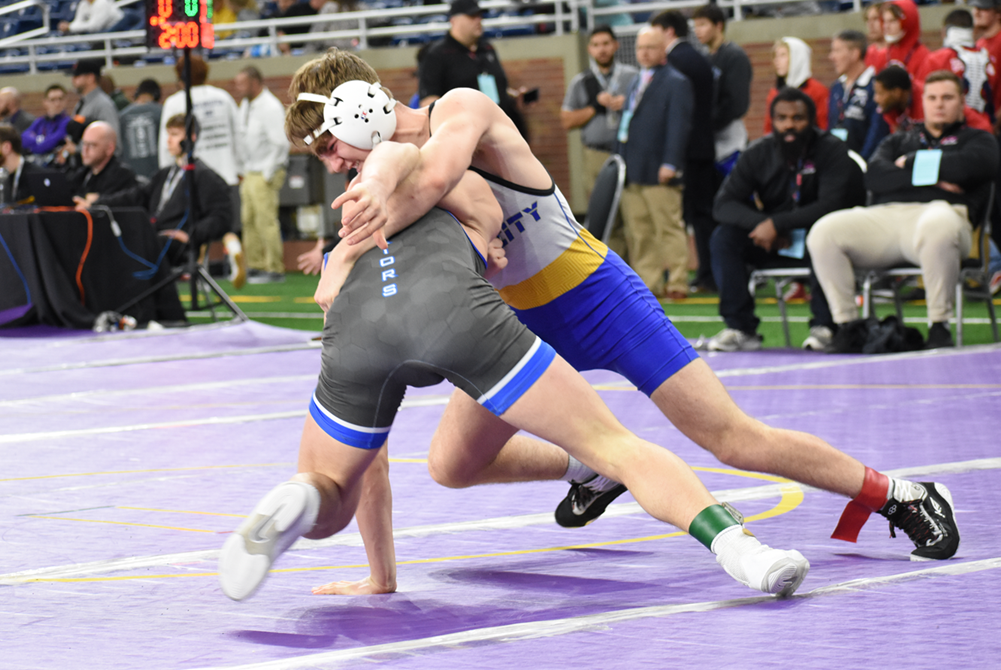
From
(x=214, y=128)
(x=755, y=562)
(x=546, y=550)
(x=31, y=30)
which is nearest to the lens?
(x=755, y=562)

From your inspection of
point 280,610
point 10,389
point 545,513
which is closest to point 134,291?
point 10,389

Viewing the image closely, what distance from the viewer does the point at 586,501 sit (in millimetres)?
3662

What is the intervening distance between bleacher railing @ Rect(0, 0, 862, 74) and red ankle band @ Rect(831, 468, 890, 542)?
10.7 metres

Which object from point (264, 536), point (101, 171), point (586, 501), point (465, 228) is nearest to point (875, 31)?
point (101, 171)

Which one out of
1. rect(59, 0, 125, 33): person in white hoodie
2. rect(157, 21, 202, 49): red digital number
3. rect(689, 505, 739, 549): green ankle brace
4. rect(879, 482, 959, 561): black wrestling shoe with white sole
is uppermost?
rect(59, 0, 125, 33): person in white hoodie

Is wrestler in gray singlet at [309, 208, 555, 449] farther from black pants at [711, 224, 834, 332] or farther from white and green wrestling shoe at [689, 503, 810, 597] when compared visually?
black pants at [711, 224, 834, 332]

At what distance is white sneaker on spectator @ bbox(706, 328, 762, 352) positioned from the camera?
7645mm

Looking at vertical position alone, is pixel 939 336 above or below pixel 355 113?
below

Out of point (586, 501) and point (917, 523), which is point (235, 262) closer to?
point (586, 501)

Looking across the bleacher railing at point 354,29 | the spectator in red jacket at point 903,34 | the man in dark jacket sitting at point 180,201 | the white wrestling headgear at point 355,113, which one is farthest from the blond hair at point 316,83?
the bleacher railing at point 354,29

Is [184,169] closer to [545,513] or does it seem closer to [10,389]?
[10,389]

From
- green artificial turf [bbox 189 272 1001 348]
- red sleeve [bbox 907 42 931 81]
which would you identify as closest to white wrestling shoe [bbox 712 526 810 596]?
green artificial turf [bbox 189 272 1001 348]

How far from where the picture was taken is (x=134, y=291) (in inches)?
395

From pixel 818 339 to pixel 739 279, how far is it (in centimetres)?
57
